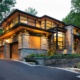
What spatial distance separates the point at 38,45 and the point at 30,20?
23.2 ft

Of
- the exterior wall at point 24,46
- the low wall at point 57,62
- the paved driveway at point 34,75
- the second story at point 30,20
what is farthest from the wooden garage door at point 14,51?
the paved driveway at point 34,75

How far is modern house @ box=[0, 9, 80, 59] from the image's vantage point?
18656mm

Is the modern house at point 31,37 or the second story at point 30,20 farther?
the second story at point 30,20

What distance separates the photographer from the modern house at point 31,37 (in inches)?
734

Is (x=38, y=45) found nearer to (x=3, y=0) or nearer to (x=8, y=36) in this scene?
(x=8, y=36)

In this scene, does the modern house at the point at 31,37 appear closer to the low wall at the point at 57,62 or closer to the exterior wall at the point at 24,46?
the exterior wall at the point at 24,46

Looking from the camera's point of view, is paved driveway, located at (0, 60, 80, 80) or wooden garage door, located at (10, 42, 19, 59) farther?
wooden garage door, located at (10, 42, 19, 59)

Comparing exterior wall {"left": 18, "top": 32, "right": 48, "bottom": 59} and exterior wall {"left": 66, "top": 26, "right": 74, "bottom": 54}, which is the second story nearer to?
exterior wall {"left": 66, "top": 26, "right": 74, "bottom": 54}

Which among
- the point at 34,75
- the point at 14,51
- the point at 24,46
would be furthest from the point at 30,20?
the point at 34,75

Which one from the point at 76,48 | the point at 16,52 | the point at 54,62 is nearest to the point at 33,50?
the point at 16,52

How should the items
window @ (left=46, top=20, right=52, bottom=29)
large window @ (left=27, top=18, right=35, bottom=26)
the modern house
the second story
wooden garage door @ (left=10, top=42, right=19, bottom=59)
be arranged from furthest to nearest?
window @ (left=46, top=20, right=52, bottom=29) → large window @ (left=27, top=18, right=35, bottom=26) → the second story → wooden garage door @ (left=10, top=42, right=19, bottom=59) → the modern house

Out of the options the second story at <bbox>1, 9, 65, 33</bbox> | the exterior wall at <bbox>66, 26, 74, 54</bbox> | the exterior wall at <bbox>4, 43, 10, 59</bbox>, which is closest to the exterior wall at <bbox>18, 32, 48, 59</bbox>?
the exterior wall at <bbox>4, 43, 10, 59</bbox>

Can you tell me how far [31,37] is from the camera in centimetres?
1981

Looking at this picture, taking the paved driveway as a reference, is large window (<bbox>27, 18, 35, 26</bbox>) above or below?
above
